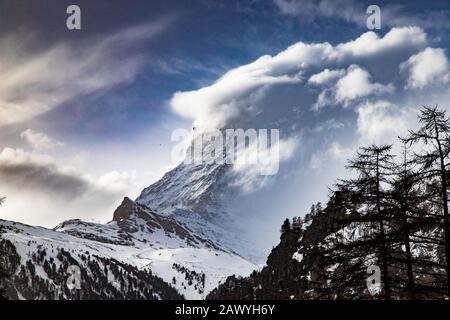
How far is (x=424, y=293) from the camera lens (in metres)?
18.4

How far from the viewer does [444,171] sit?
17984mm
